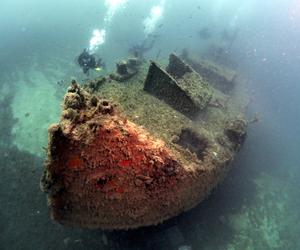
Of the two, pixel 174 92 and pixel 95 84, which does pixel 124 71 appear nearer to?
pixel 95 84

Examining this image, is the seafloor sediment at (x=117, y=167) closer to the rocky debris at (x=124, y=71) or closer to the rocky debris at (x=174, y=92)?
the rocky debris at (x=174, y=92)

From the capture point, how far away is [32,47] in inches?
851

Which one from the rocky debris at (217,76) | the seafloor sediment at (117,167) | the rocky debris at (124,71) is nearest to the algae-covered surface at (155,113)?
the seafloor sediment at (117,167)

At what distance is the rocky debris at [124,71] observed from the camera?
32.7 ft

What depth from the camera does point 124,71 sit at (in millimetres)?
10234

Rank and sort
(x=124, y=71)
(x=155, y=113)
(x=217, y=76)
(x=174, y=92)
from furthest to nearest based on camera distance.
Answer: (x=217, y=76) < (x=124, y=71) < (x=174, y=92) < (x=155, y=113)

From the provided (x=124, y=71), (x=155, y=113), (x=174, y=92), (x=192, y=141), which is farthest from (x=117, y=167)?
(x=124, y=71)

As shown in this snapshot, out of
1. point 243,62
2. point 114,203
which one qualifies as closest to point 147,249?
point 114,203

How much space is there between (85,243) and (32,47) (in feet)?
55.7

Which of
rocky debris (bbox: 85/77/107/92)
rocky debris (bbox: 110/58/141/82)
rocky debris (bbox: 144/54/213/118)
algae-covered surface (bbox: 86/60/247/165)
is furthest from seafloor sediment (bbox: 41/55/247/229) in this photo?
rocky debris (bbox: 110/58/141/82)

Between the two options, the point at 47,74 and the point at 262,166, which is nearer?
the point at 262,166

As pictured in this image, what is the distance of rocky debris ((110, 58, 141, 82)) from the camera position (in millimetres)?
9961

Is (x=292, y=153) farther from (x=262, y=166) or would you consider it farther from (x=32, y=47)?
(x=32, y=47)

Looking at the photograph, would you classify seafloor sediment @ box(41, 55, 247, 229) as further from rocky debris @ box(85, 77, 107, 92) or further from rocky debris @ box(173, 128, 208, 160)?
rocky debris @ box(85, 77, 107, 92)
